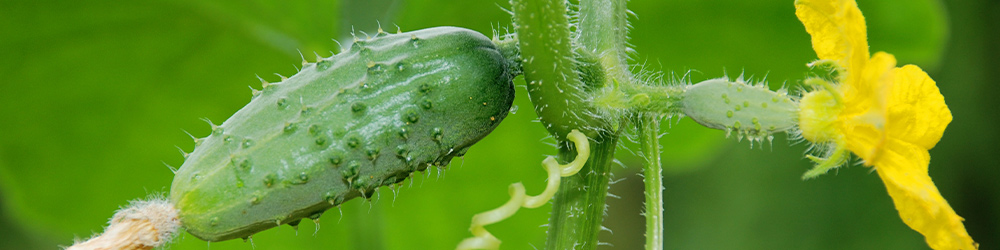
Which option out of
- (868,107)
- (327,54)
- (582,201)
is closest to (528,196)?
(582,201)

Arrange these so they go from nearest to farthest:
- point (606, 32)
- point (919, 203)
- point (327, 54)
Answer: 1. point (919, 203)
2. point (606, 32)
3. point (327, 54)

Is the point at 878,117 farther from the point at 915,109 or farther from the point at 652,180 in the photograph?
the point at 652,180

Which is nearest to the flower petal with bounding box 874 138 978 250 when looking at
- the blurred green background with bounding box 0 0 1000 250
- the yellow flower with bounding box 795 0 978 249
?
the yellow flower with bounding box 795 0 978 249

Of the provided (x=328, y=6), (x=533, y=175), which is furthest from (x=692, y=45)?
(x=328, y=6)

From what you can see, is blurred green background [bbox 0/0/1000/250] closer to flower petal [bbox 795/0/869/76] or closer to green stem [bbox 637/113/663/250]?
green stem [bbox 637/113/663/250]

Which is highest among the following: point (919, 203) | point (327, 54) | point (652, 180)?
point (327, 54)

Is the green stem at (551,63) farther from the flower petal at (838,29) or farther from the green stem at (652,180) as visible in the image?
the flower petal at (838,29)
